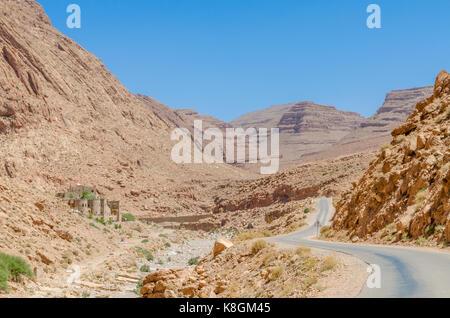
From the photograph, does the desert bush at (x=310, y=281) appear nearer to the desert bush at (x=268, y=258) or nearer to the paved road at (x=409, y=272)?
the paved road at (x=409, y=272)

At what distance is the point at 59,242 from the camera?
1169 inches

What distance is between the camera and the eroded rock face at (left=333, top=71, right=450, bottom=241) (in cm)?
1820

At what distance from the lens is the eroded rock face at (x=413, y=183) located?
18.2m

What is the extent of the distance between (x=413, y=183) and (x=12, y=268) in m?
17.5

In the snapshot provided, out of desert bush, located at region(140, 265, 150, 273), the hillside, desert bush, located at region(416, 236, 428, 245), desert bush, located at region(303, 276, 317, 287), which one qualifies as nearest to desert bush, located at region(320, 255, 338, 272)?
desert bush, located at region(303, 276, 317, 287)

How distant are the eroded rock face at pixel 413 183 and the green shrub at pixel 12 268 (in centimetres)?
1542

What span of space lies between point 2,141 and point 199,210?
3755 centimetres

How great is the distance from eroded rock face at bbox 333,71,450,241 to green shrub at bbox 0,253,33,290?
50.6 feet

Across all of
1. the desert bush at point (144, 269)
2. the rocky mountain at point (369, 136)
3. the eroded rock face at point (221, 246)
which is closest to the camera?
the eroded rock face at point (221, 246)

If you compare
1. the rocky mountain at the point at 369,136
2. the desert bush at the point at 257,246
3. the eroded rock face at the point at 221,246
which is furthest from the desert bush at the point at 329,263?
the rocky mountain at the point at 369,136

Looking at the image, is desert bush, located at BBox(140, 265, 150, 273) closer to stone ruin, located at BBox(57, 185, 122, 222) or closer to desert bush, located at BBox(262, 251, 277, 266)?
desert bush, located at BBox(262, 251, 277, 266)

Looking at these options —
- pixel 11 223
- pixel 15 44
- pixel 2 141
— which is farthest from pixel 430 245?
pixel 15 44

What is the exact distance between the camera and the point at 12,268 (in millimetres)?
19750
